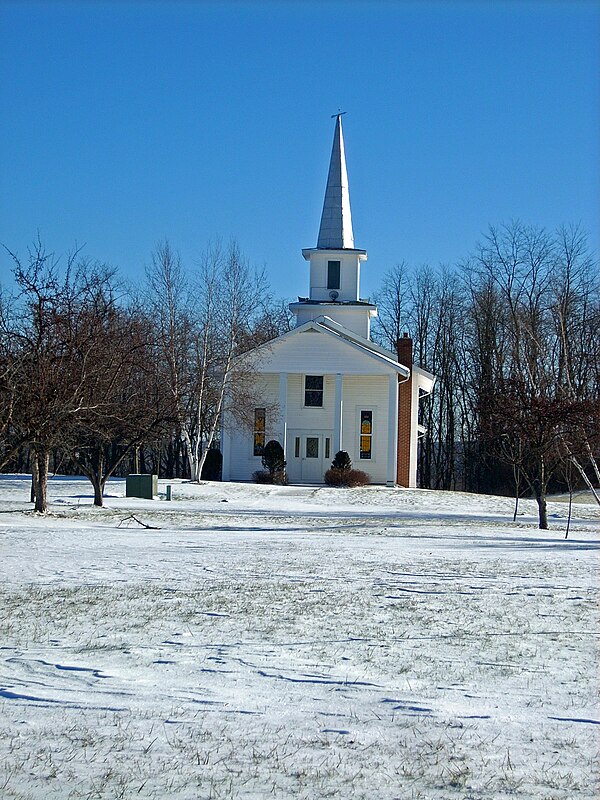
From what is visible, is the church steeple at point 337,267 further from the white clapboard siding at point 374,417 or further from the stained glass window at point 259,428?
the stained glass window at point 259,428

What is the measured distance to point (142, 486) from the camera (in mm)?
30797

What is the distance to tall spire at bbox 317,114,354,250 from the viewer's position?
45.5 m

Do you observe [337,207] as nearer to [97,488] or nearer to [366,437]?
[366,437]

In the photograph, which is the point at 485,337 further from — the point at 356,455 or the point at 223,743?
the point at 223,743

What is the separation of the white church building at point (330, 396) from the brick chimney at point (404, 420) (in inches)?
1.8

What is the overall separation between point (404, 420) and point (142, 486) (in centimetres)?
1640

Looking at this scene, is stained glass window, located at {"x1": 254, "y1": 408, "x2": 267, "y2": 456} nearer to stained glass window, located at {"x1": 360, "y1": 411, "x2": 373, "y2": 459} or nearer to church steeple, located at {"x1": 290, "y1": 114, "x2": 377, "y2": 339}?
stained glass window, located at {"x1": 360, "y1": 411, "x2": 373, "y2": 459}

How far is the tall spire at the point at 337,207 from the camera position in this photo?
4553 cm

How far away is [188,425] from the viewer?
4200 cm

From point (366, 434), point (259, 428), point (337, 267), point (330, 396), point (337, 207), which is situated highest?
point (337, 207)

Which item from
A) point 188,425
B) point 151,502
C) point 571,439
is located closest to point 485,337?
point 188,425

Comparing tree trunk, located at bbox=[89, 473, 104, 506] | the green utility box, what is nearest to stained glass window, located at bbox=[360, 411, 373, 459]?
the green utility box

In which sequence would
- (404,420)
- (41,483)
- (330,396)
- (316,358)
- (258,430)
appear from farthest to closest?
(404,420)
(330,396)
(258,430)
(316,358)
(41,483)

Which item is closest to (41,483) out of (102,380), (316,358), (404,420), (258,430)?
(102,380)
